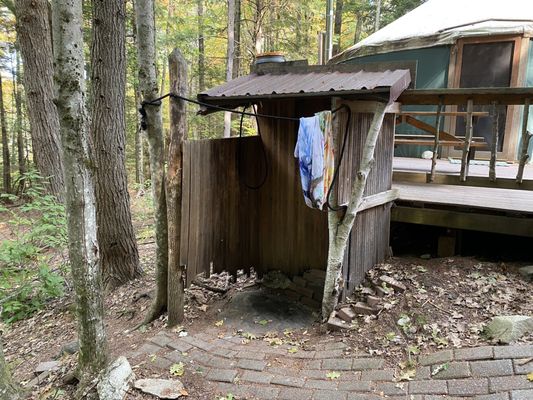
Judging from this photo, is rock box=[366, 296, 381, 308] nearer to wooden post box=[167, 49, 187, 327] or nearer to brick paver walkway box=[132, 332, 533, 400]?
brick paver walkway box=[132, 332, 533, 400]

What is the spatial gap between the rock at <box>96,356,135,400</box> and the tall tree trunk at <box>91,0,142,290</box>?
96.1 inches

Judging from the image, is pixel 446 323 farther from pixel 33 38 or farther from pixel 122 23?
pixel 33 38

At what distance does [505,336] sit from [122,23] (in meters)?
5.19

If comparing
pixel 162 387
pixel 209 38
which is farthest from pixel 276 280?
pixel 209 38

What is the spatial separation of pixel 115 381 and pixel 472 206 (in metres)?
3.80

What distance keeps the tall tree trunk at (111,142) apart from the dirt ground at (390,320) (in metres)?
0.45

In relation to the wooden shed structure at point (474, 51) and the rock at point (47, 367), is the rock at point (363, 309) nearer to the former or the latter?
the rock at point (47, 367)

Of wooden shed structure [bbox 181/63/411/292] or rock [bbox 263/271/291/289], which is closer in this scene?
Result: wooden shed structure [bbox 181/63/411/292]

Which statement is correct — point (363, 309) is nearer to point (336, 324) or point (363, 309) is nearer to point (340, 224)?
point (336, 324)

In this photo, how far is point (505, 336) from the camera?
110 inches

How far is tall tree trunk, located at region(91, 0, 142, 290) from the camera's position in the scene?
4828 mm

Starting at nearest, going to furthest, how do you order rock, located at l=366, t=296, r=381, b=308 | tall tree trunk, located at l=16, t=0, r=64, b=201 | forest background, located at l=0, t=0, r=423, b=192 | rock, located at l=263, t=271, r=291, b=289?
rock, located at l=366, t=296, r=381, b=308 → rock, located at l=263, t=271, r=291, b=289 → tall tree trunk, located at l=16, t=0, r=64, b=201 → forest background, located at l=0, t=0, r=423, b=192

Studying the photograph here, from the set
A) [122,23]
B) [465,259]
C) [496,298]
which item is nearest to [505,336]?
[496,298]

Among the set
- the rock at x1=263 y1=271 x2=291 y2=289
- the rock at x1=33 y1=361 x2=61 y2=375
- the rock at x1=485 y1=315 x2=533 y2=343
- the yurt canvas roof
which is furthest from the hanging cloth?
the yurt canvas roof
